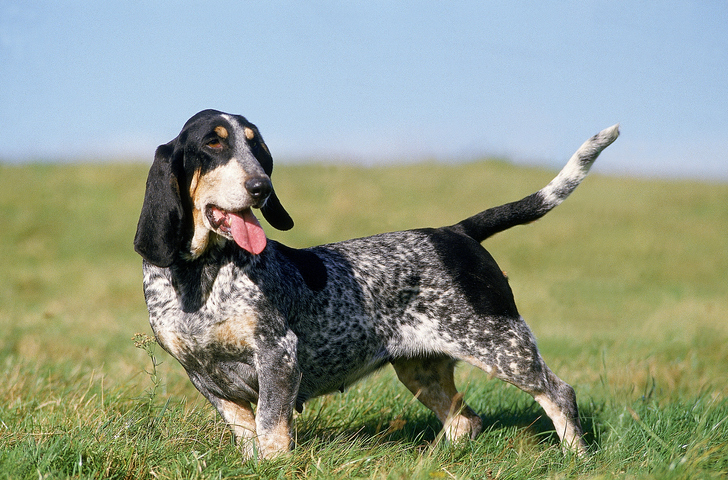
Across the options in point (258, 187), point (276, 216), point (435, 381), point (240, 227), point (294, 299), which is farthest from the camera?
point (435, 381)

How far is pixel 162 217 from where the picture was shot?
3.91m

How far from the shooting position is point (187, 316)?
4.00 m

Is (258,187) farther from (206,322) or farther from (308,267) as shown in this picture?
(308,267)

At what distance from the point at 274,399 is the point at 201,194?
1.25 m

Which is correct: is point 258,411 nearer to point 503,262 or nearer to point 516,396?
point 516,396

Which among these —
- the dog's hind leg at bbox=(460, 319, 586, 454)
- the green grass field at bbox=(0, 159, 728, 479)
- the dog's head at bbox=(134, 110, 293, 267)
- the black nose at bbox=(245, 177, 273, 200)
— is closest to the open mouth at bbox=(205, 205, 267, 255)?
the dog's head at bbox=(134, 110, 293, 267)

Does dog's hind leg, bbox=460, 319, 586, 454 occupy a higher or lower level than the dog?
lower

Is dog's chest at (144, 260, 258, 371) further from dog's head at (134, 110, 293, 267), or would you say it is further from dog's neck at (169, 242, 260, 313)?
dog's head at (134, 110, 293, 267)

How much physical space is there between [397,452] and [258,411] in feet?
2.84

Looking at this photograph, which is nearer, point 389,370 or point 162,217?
point 162,217

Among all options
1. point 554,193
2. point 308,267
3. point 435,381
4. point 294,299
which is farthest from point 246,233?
point 554,193

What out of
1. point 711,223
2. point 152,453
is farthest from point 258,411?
point 711,223

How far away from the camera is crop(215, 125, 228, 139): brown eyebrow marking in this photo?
12.9 ft

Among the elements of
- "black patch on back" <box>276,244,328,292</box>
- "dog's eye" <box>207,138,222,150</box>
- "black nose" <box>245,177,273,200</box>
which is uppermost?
"dog's eye" <box>207,138,222,150</box>
